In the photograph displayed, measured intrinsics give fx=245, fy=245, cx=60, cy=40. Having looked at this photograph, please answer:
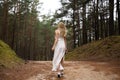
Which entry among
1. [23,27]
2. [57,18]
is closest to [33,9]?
[23,27]

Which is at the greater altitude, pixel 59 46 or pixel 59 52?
pixel 59 46

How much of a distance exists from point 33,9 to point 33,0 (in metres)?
2.28


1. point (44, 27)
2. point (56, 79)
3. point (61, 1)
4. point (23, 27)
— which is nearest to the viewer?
point (56, 79)

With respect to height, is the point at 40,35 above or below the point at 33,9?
below

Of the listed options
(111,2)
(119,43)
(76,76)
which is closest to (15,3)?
(111,2)

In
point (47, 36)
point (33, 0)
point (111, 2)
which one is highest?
point (33, 0)

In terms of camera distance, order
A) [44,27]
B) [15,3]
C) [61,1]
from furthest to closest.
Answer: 1. [44,27]
2. [15,3]
3. [61,1]

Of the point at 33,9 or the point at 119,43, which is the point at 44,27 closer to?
the point at 33,9

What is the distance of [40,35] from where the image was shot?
83.8m

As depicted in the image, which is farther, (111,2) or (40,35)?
(40,35)

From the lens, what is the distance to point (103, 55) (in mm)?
19969

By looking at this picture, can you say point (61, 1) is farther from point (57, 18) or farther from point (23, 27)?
point (23, 27)

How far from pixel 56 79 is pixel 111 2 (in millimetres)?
16127

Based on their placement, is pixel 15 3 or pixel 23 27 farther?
pixel 23 27
